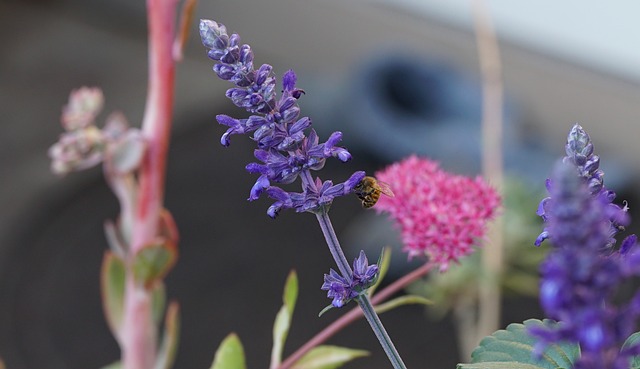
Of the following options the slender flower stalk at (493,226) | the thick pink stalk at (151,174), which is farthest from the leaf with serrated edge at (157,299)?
the slender flower stalk at (493,226)

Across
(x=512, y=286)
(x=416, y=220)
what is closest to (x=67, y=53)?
(x=512, y=286)

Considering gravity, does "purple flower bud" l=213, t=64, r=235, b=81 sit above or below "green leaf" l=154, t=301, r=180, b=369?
above

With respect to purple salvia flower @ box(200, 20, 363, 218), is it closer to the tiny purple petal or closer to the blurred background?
the tiny purple petal

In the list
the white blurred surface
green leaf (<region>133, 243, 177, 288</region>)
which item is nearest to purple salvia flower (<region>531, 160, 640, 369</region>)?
green leaf (<region>133, 243, 177, 288</region>)

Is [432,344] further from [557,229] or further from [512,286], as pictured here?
[557,229]

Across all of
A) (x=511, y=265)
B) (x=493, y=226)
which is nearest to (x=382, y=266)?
(x=493, y=226)

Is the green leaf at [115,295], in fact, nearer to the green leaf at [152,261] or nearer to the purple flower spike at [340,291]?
the green leaf at [152,261]
